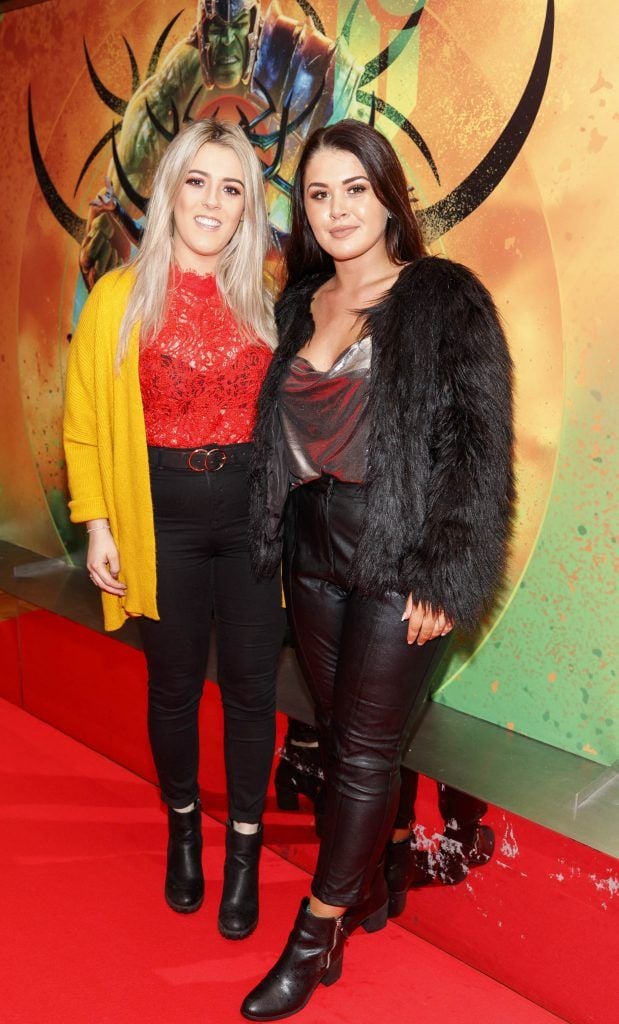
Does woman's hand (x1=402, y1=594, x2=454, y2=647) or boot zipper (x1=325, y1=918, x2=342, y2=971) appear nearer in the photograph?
woman's hand (x1=402, y1=594, x2=454, y2=647)

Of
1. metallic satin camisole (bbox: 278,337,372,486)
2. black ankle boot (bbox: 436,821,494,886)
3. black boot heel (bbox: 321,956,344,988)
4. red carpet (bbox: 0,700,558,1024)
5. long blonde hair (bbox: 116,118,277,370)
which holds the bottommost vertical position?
red carpet (bbox: 0,700,558,1024)

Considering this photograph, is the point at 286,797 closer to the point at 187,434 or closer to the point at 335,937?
the point at 335,937

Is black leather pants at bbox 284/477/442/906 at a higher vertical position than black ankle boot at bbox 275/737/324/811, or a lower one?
higher

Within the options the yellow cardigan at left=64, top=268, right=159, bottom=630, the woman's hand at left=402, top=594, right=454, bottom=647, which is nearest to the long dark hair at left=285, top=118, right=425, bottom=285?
the yellow cardigan at left=64, top=268, right=159, bottom=630

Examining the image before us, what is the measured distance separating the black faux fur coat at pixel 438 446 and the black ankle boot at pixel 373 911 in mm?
708

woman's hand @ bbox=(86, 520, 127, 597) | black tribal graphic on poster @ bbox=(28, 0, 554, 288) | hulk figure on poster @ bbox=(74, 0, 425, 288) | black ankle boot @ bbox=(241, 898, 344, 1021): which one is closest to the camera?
black ankle boot @ bbox=(241, 898, 344, 1021)

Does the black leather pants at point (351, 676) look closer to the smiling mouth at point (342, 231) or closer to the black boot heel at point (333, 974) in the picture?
the black boot heel at point (333, 974)

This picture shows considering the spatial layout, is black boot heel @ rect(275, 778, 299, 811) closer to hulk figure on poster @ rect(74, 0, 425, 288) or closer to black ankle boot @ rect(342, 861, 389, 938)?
black ankle boot @ rect(342, 861, 389, 938)

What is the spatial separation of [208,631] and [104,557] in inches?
11.4

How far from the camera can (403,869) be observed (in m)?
2.12

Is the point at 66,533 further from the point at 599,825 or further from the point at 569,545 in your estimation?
the point at 599,825

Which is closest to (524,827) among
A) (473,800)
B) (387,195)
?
(473,800)

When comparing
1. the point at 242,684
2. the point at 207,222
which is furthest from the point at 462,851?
the point at 207,222

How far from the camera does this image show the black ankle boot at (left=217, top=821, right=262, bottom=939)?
2.09m
